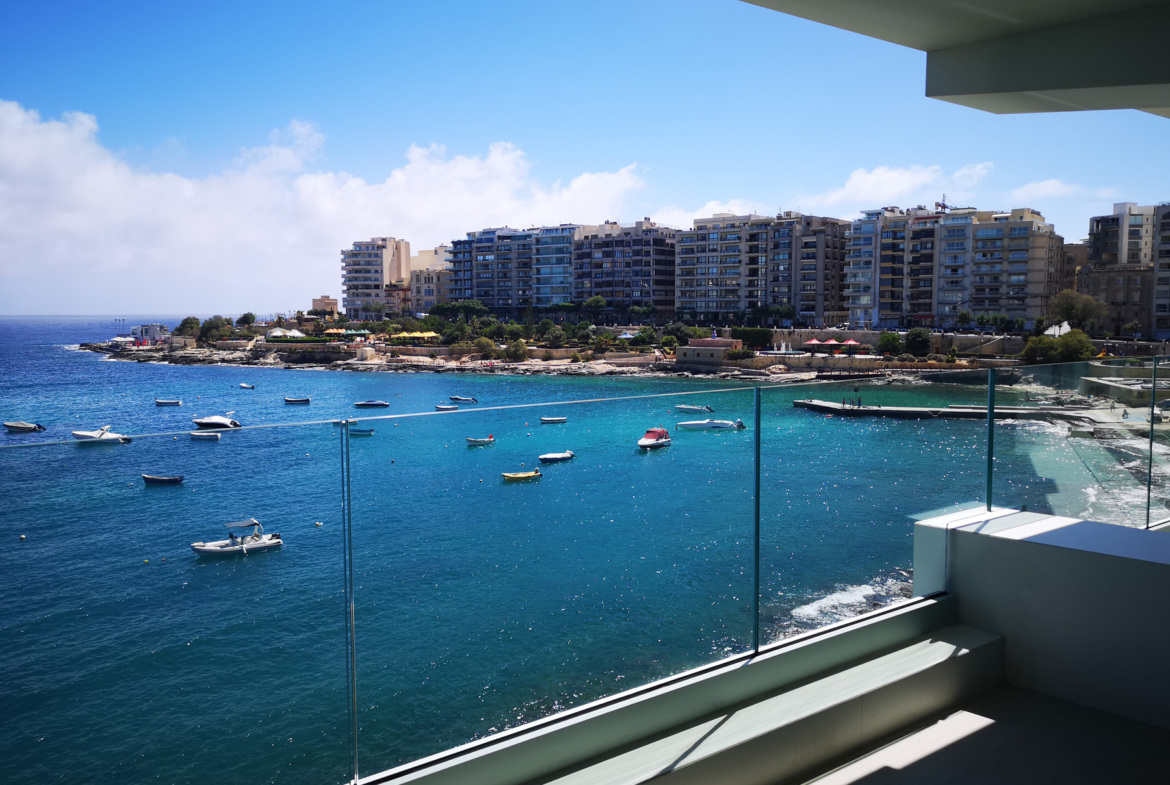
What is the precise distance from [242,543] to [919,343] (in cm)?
4774

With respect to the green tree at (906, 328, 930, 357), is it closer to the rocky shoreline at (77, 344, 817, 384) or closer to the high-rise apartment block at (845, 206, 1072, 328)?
the rocky shoreline at (77, 344, 817, 384)

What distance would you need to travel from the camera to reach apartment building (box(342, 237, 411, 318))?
97.2m

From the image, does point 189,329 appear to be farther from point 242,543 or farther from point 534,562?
point 242,543

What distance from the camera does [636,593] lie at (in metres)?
3.21

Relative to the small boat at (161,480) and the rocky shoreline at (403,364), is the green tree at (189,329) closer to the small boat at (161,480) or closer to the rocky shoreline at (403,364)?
the rocky shoreline at (403,364)

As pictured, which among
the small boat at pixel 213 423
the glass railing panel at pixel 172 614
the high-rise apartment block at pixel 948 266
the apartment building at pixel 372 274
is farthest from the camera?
the apartment building at pixel 372 274

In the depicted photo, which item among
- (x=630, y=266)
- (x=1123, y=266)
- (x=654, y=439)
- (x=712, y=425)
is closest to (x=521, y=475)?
(x=654, y=439)

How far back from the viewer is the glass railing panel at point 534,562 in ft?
7.60

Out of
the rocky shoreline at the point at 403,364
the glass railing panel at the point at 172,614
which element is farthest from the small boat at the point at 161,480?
the rocky shoreline at the point at 403,364

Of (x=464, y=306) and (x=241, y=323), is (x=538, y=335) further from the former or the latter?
(x=241, y=323)

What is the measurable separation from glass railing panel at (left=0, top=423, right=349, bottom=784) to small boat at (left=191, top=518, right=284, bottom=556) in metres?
0.02

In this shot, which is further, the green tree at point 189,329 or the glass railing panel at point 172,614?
the green tree at point 189,329

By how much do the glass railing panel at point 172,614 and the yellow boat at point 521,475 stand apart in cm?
80

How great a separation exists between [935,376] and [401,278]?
99870 millimetres
